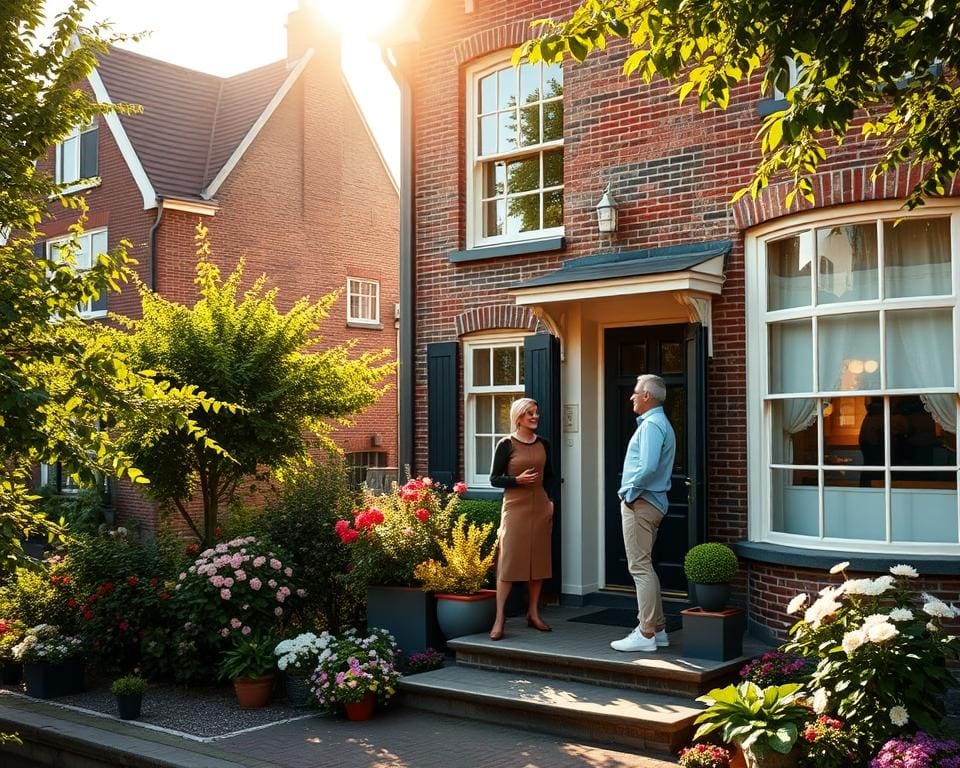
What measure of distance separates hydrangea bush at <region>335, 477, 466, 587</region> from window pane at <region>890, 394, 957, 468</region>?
4024mm

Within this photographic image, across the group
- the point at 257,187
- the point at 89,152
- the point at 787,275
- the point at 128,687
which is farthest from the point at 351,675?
the point at 89,152

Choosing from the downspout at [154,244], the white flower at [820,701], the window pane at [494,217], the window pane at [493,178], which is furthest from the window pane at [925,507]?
the downspout at [154,244]

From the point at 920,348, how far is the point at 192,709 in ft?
21.6

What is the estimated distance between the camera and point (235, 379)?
11.8 metres

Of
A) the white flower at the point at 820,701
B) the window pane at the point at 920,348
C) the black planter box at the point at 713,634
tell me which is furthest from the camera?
the window pane at the point at 920,348

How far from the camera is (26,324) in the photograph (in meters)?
6.36

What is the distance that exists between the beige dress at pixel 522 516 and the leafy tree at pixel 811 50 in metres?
3.32

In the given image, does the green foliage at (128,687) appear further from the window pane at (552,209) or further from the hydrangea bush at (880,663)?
the window pane at (552,209)

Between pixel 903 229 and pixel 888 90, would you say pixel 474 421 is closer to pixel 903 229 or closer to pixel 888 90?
pixel 903 229

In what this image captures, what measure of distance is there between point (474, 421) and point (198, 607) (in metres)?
3.80

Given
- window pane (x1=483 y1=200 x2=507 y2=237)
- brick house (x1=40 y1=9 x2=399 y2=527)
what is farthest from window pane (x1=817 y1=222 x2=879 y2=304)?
brick house (x1=40 y1=9 x2=399 y2=527)

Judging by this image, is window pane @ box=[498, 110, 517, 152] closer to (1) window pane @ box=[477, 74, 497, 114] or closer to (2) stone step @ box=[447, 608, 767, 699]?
(1) window pane @ box=[477, 74, 497, 114]

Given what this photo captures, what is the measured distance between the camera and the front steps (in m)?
7.31

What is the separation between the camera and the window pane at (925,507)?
8125 mm
